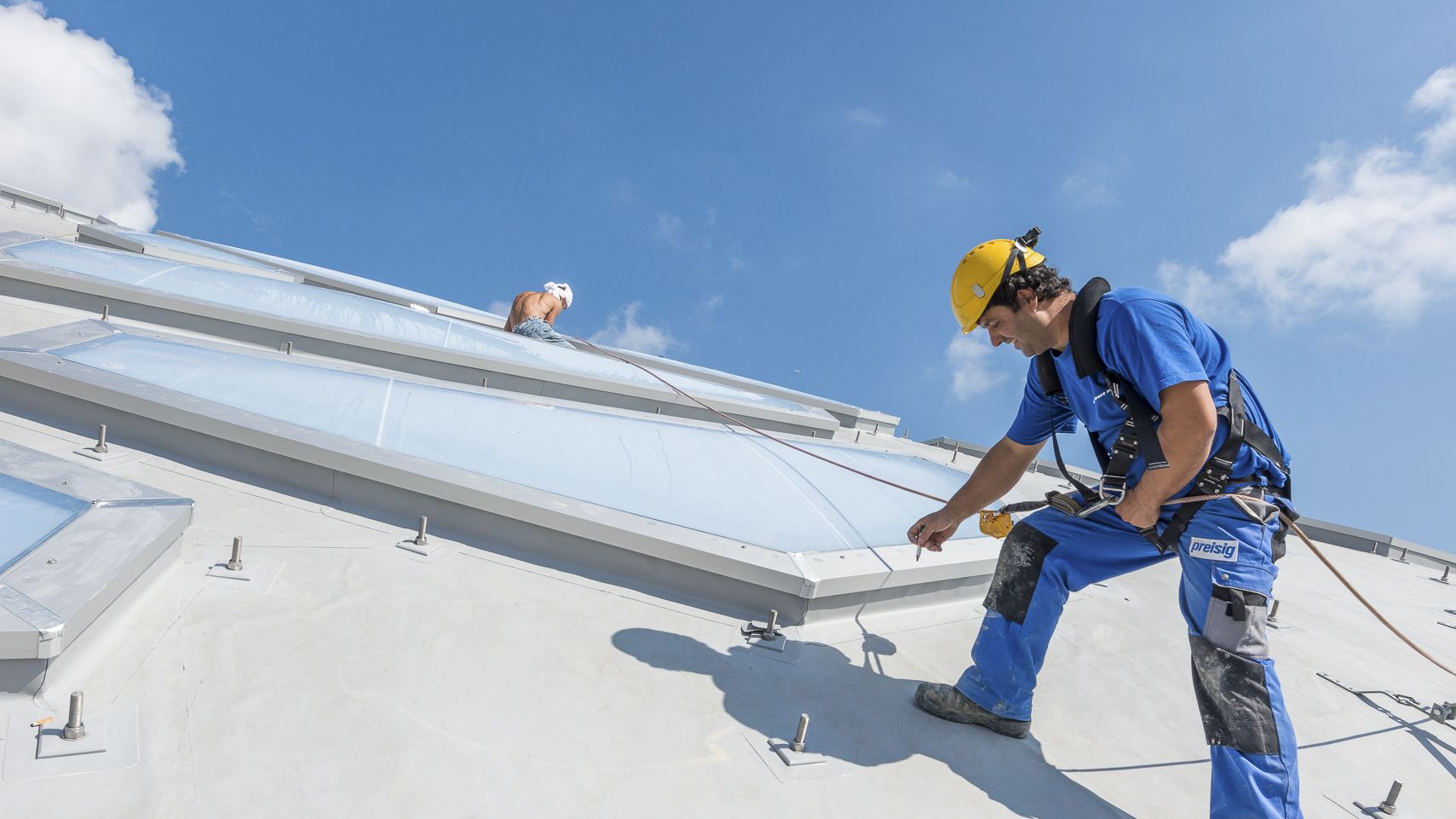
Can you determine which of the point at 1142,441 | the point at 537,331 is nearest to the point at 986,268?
the point at 1142,441

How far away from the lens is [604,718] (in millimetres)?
2297

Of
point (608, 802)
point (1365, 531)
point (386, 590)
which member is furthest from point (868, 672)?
point (1365, 531)

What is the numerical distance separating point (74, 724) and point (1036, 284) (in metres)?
3.16

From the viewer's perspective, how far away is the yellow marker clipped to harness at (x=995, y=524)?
10.8 feet

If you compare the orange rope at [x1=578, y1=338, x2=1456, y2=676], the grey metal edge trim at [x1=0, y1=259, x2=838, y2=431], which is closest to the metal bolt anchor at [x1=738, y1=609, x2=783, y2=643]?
the orange rope at [x1=578, y1=338, x2=1456, y2=676]

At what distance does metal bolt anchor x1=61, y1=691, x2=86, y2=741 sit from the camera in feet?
5.83

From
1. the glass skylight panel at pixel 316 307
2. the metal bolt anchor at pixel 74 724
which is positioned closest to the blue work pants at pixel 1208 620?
the metal bolt anchor at pixel 74 724

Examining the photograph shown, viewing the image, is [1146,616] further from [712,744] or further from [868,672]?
[712,744]

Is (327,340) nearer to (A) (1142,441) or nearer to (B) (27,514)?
(B) (27,514)

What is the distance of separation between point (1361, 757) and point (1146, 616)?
4.66ft

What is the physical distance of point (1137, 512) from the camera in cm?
258

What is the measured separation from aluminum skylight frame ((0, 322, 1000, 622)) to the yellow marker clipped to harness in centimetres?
46

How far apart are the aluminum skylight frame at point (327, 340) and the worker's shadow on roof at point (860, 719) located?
4.72 m

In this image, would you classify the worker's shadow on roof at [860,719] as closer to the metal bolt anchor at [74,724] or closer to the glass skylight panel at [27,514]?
the metal bolt anchor at [74,724]
